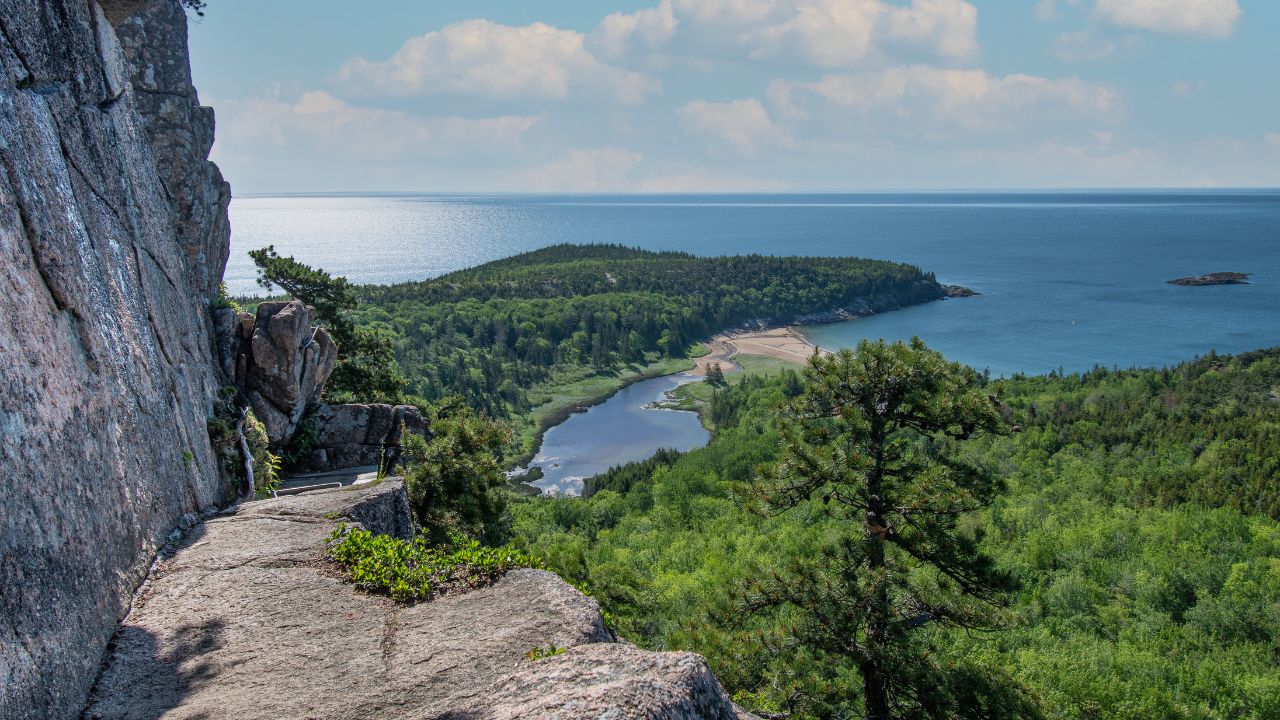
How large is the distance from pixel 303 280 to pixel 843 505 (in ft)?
86.5

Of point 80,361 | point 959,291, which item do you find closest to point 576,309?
point 959,291

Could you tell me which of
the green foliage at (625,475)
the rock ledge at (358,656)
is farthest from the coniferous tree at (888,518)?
the green foliage at (625,475)

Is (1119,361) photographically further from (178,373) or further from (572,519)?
(178,373)

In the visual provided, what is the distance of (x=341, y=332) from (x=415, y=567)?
27.1 meters

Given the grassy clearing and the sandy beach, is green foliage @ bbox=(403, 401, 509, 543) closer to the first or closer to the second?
the grassy clearing

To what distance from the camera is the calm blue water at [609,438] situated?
80000 mm

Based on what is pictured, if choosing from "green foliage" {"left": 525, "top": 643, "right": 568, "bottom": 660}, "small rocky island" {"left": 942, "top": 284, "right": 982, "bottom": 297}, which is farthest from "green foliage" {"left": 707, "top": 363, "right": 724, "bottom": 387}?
"green foliage" {"left": 525, "top": 643, "right": 568, "bottom": 660}

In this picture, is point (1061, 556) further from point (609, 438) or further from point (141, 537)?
point (609, 438)

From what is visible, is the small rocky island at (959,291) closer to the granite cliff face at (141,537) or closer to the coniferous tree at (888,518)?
the coniferous tree at (888,518)

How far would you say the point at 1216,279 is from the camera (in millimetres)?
Answer: 193250

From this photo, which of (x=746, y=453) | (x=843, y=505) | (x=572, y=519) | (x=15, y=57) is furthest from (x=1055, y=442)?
(x=15, y=57)

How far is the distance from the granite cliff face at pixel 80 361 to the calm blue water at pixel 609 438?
57.6 m

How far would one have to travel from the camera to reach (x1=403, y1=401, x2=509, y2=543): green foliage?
25281 mm

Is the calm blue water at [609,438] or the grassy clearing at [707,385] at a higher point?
the grassy clearing at [707,385]
